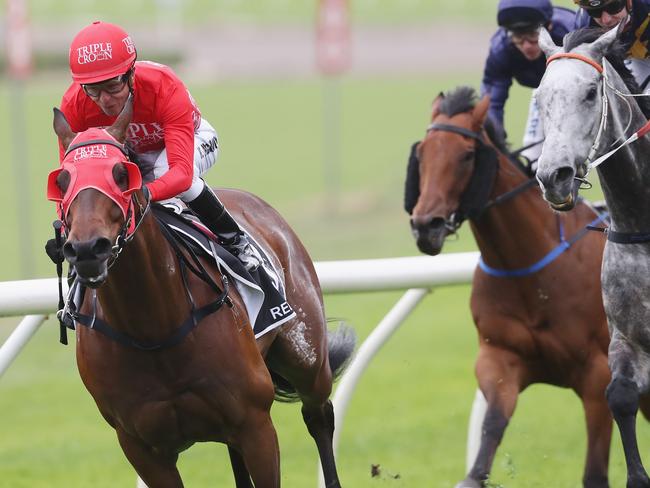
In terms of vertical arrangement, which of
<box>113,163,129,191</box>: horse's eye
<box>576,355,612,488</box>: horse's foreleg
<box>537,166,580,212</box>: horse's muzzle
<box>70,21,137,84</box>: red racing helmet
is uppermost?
<box>70,21,137,84</box>: red racing helmet

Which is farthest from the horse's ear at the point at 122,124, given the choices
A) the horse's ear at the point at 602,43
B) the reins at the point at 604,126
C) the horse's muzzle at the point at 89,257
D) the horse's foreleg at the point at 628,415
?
the horse's foreleg at the point at 628,415

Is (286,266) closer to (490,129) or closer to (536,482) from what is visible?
(490,129)

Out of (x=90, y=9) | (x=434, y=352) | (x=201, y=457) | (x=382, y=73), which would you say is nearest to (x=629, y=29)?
(x=201, y=457)

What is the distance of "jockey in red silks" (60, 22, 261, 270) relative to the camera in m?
3.93

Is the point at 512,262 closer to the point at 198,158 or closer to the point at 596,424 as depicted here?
the point at 596,424

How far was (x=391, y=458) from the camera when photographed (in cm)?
699

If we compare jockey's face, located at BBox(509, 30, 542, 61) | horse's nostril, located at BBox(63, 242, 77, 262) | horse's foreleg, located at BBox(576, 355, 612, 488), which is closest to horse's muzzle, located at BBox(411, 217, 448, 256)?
horse's foreleg, located at BBox(576, 355, 612, 488)

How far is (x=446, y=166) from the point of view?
17.9 feet

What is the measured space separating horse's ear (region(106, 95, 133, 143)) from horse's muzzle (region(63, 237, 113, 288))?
496 mm

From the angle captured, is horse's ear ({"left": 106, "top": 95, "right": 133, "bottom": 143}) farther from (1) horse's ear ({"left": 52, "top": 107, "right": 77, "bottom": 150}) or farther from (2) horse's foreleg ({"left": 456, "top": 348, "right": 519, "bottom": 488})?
(2) horse's foreleg ({"left": 456, "top": 348, "right": 519, "bottom": 488})

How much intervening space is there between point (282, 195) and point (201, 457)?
1301cm

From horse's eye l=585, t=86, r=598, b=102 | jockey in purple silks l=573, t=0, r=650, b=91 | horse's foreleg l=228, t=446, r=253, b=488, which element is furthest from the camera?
horse's foreleg l=228, t=446, r=253, b=488

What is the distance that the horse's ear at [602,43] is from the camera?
416 cm

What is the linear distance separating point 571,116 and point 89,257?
5.14ft
